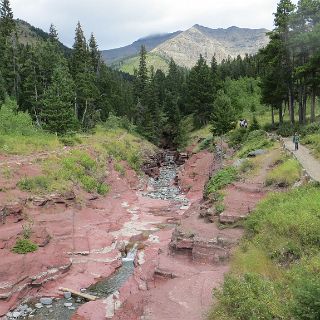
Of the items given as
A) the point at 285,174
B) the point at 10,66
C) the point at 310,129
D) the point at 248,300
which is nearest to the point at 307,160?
the point at 285,174

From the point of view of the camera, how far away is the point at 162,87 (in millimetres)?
109062

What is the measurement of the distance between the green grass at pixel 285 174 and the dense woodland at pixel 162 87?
16.9m

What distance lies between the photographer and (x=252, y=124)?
5734 cm

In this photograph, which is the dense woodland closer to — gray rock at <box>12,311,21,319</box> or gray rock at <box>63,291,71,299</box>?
gray rock at <box>63,291,71,299</box>

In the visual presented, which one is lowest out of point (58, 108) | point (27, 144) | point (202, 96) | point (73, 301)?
point (73, 301)

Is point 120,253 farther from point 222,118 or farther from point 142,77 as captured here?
point 142,77

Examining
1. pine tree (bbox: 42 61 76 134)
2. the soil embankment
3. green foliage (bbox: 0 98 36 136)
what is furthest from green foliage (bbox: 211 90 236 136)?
green foliage (bbox: 0 98 36 136)

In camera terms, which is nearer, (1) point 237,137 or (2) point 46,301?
(2) point 46,301

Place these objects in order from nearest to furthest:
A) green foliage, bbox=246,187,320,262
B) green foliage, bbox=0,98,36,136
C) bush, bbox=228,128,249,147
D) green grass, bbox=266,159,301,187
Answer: green foliage, bbox=246,187,320,262 < green grass, bbox=266,159,301,187 < green foliage, bbox=0,98,36,136 < bush, bbox=228,128,249,147

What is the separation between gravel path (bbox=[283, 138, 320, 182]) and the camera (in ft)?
95.0

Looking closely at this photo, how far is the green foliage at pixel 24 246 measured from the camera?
26781mm

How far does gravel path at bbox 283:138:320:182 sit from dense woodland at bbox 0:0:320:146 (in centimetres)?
1087

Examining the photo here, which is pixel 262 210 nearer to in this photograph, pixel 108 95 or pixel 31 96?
pixel 31 96

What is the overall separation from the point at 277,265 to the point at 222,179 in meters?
15.5
